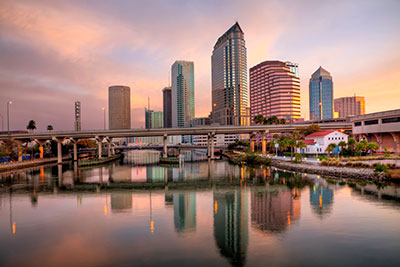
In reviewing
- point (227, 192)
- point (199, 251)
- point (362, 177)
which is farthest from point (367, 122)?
A: point (199, 251)

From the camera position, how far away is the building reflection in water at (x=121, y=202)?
33688mm

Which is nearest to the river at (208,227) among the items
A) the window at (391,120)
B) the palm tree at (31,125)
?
the window at (391,120)

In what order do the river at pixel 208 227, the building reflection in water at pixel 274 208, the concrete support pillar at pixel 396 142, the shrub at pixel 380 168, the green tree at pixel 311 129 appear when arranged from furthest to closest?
the green tree at pixel 311 129 < the concrete support pillar at pixel 396 142 < the shrub at pixel 380 168 < the building reflection in water at pixel 274 208 < the river at pixel 208 227

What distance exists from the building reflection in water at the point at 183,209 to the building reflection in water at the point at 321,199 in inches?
588

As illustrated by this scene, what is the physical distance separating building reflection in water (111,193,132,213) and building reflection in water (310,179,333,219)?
80.2 feet

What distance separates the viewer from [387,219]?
87.4 ft

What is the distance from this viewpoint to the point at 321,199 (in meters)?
35.9

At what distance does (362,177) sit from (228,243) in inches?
1638

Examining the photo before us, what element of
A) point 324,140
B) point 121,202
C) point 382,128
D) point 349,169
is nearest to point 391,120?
point 382,128

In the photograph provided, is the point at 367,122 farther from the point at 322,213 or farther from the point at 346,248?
the point at 346,248

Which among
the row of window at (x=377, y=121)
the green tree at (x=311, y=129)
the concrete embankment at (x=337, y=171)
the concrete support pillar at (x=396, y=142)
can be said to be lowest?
the concrete embankment at (x=337, y=171)

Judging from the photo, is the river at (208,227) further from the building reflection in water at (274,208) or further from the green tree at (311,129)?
the green tree at (311,129)

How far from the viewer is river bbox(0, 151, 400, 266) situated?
18.8 meters

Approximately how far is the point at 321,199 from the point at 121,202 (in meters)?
30.2
